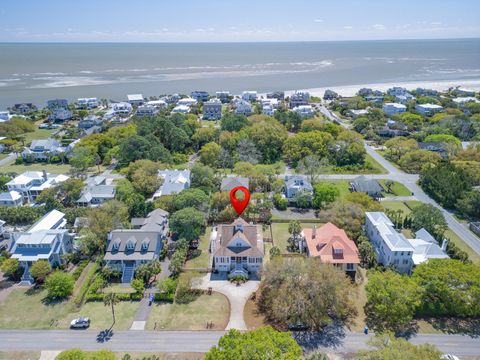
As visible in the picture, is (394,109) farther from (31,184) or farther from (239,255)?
(31,184)

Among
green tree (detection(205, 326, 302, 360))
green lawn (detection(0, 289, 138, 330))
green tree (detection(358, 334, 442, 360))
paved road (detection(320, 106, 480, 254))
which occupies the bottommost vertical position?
paved road (detection(320, 106, 480, 254))

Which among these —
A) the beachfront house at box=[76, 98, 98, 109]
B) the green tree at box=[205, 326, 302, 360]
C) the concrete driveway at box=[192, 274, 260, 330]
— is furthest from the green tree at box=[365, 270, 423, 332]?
the beachfront house at box=[76, 98, 98, 109]

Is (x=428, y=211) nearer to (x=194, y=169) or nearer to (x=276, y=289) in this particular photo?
(x=276, y=289)

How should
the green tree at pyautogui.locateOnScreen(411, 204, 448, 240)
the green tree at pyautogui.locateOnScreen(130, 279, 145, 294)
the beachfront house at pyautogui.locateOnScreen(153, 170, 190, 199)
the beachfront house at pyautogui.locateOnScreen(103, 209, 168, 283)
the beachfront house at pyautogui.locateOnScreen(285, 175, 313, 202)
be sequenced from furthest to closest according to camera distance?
the beachfront house at pyautogui.locateOnScreen(285, 175, 313, 202) → the beachfront house at pyautogui.locateOnScreen(153, 170, 190, 199) → the green tree at pyautogui.locateOnScreen(411, 204, 448, 240) → the beachfront house at pyautogui.locateOnScreen(103, 209, 168, 283) → the green tree at pyautogui.locateOnScreen(130, 279, 145, 294)

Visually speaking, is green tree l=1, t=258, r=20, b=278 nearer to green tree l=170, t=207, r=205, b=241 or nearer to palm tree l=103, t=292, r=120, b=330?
palm tree l=103, t=292, r=120, b=330

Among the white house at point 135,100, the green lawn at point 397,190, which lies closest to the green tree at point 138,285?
the green lawn at point 397,190

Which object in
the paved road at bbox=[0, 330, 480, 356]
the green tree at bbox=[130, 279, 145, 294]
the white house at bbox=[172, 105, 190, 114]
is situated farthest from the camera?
the white house at bbox=[172, 105, 190, 114]

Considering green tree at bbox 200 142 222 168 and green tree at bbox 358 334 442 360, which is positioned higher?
green tree at bbox 358 334 442 360

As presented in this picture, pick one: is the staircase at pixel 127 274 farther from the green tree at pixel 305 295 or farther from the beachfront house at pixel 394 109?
the beachfront house at pixel 394 109
